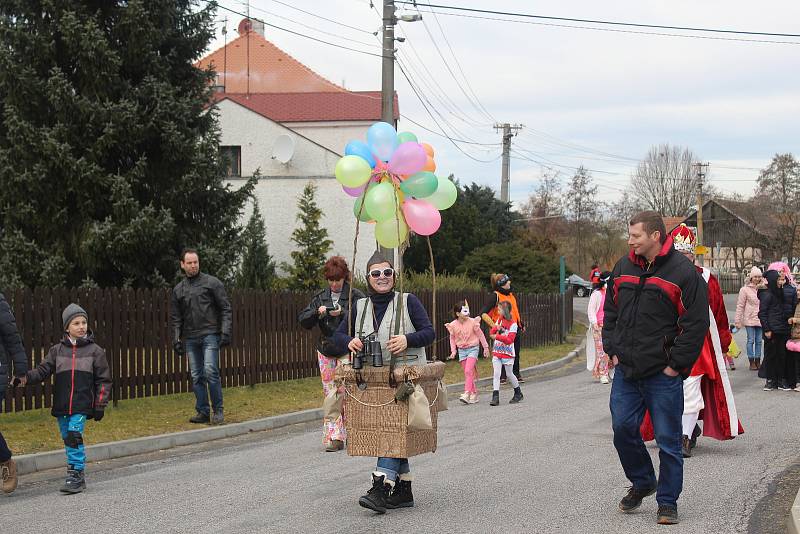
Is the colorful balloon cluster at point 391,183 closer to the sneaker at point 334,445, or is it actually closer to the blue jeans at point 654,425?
the blue jeans at point 654,425

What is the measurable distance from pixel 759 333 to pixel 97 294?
12356 mm

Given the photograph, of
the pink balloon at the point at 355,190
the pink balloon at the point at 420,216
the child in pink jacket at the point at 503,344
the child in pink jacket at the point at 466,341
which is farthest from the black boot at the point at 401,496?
the child in pink jacket at the point at 466,341

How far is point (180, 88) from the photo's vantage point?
2047 cm

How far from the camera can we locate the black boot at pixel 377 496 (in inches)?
266

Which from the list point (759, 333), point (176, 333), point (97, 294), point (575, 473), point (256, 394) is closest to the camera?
point (575, 473)

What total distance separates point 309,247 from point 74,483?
27206 millimetres

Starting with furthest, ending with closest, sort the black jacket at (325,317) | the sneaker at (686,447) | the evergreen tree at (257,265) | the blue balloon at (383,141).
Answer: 1. the evergreen tree at (257,265)
2. the black jacket at (325,317)
3. the sneaker at (686,447)
4. the blue balloon at (383,141)

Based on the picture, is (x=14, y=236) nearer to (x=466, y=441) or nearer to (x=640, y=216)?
(x=466, y=441)

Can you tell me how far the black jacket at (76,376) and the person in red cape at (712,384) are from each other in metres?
5.02

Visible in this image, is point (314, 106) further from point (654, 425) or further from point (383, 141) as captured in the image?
point (654, 425)

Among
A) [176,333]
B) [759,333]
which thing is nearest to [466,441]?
[176,333]

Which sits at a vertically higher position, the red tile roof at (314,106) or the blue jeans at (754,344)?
the red tile roof at (314,106)

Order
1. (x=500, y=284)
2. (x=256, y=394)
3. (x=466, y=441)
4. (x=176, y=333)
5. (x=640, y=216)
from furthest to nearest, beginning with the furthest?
(x=256, y=394), (x=500, y=284), (x=176, y=333), (x=466, y=441), (x=640, y=216)

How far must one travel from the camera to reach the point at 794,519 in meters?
6.31
